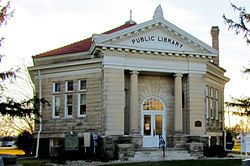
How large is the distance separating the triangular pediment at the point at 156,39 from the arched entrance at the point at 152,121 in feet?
13.0

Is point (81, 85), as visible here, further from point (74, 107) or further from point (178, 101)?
point (178, 101)

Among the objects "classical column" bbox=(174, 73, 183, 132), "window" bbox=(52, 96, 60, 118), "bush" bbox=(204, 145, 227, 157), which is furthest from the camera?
"window" bbox=(52, 96, 60, 118)

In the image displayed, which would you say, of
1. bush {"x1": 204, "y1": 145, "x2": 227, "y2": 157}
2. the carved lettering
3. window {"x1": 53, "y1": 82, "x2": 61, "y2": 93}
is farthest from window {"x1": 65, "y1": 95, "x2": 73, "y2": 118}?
bush {"x1": 204, "y1": 145, "x2": 227, "y2": 157}

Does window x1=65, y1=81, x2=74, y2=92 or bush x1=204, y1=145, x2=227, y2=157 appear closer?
bush x1=204, y1=145, x2=227, y2=157

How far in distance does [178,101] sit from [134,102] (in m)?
3.29

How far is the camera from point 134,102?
28.0 m

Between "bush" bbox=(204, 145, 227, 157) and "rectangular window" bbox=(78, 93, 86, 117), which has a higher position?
"rectangular window" bbox=(78, 93, 86, 117)

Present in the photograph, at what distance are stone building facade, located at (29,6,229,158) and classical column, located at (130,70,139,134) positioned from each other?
0.07 feet

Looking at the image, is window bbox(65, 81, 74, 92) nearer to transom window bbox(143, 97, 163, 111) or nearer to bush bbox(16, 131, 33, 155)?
transom window bbox(143, 97, 163, 111)

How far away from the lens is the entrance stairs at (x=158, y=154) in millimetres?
25875

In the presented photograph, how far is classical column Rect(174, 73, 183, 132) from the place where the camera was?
2881 cm

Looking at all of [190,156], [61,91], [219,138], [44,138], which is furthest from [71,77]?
[219,138]

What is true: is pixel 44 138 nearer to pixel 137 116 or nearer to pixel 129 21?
pixel 137 116

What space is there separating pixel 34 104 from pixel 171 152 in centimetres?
997
